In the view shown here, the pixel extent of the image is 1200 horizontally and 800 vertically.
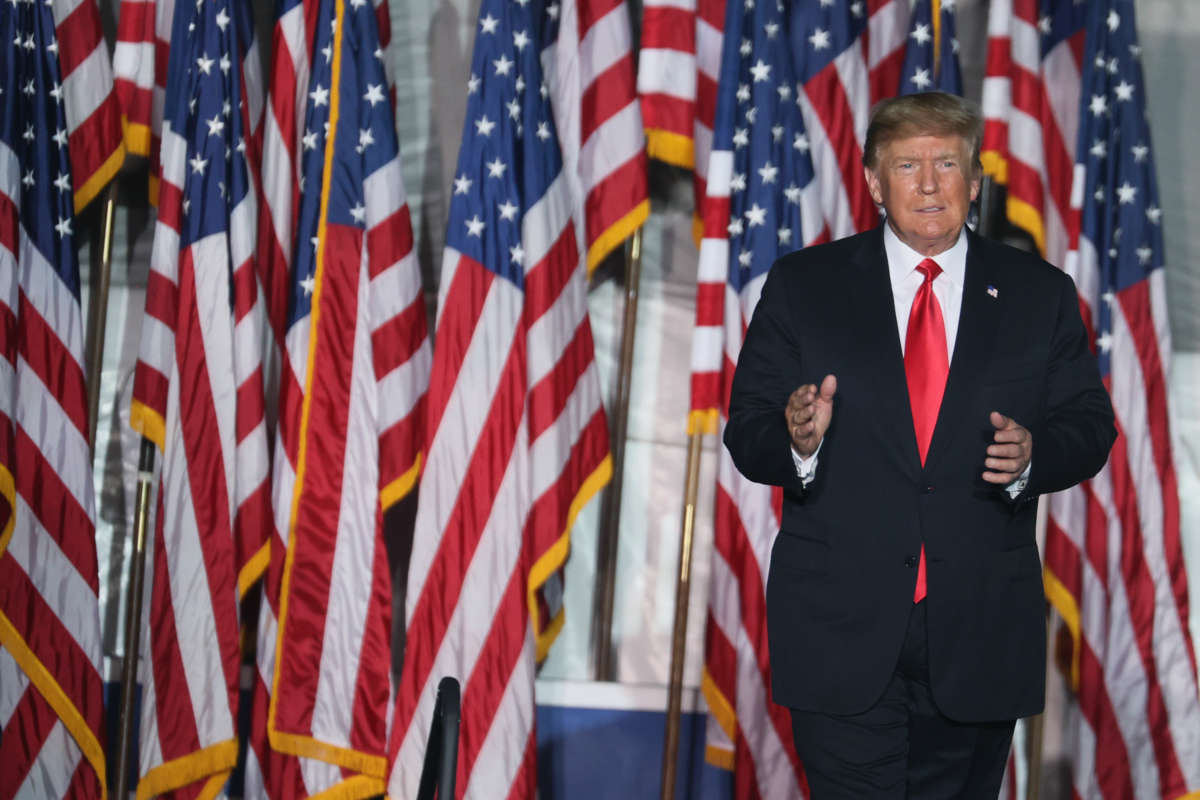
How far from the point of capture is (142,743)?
10.4 ft

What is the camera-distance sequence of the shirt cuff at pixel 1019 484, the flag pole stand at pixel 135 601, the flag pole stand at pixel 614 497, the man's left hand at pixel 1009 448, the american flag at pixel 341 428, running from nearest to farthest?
1. the man's left hand at pixel 1009 448
2. the shirt cuff at pixel 1019 484
3. the american flag at pixel 341 428
4. the flag pole stand at pixel 135 601
5. the flag pole stand at pixel 614 497

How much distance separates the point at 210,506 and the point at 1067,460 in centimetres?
215

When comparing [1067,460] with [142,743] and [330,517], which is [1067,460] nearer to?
[330,517]

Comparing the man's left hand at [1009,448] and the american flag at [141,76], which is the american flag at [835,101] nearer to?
the american flag at [141,76]

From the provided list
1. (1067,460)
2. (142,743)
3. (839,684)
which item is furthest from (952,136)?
(142,743)

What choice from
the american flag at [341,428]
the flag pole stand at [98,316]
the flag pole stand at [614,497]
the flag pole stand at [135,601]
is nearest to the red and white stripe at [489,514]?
the american flag at [341,428]

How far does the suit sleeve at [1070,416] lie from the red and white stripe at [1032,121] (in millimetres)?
1534

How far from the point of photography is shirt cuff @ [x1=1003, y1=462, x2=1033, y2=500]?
1.83 metres

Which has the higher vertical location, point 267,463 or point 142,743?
point 267,463

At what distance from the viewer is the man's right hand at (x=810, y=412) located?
5.55 ft

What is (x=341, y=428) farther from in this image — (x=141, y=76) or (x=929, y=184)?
(x=929, y=184)

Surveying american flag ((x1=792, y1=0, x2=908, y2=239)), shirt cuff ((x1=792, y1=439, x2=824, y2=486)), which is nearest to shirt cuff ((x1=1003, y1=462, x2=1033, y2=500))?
shirt cuff ((x1=792, y1=439, x2=824, y2=486))

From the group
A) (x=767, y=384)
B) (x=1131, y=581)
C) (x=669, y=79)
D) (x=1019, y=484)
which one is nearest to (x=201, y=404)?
(x=669, y=79)

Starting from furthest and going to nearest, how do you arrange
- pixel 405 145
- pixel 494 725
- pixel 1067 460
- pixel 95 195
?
pixel 405 145 < pixel 95 195 < pixel 494 725 < pixel 1067 460
